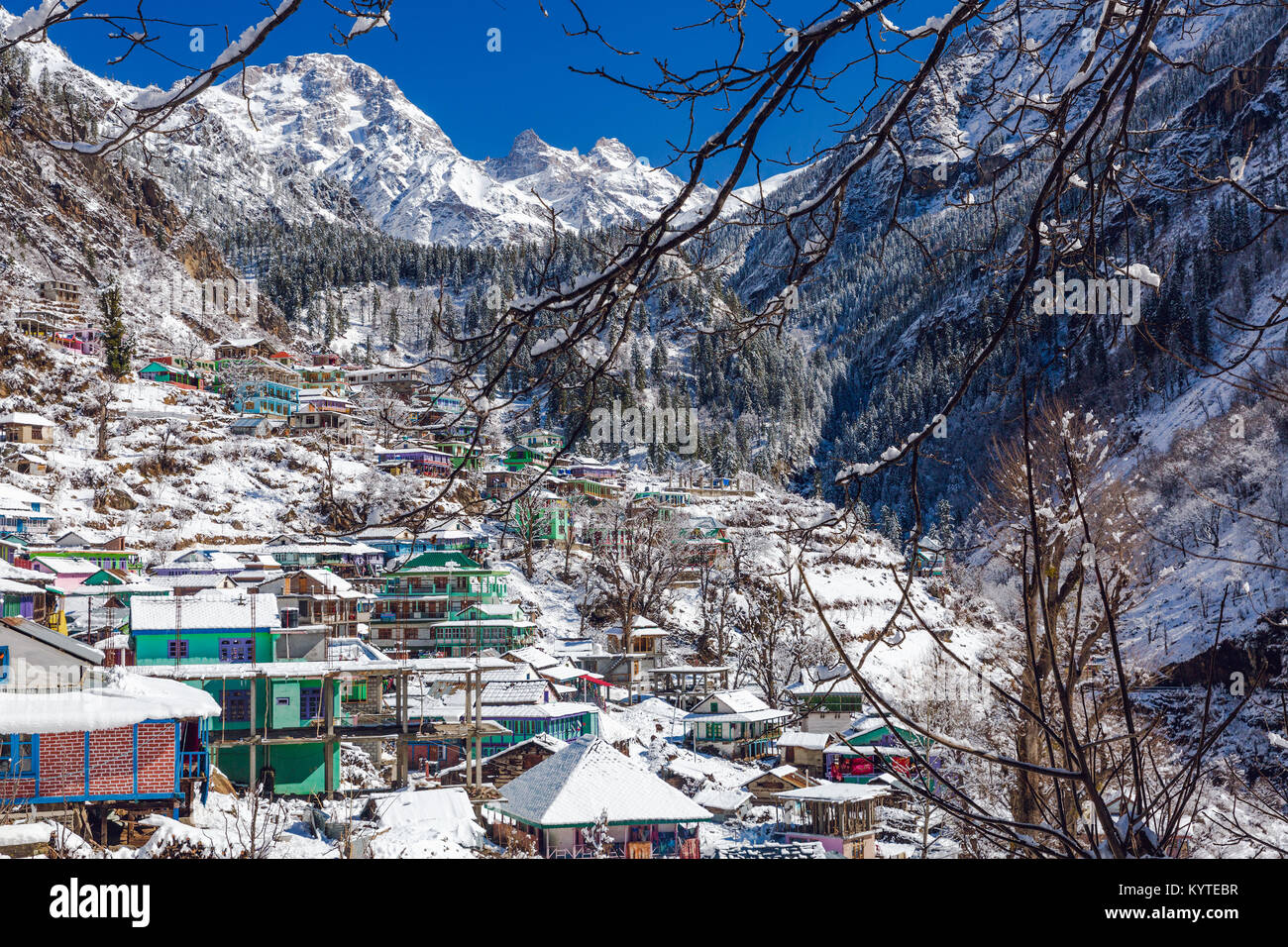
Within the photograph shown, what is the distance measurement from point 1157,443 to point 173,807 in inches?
2054

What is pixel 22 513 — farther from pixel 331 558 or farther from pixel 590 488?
pixel 590 488

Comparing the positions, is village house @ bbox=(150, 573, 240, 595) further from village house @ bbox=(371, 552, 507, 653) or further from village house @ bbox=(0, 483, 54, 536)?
village house @ bbox=(0, 483, 54, 536)

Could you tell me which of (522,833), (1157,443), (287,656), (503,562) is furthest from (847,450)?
(522,833)

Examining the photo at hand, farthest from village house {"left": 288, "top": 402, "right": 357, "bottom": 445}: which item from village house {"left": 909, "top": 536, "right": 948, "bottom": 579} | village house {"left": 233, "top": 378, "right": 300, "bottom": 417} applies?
village house {"left": 909, "top": 536, "right": 948, "bottom": 579}

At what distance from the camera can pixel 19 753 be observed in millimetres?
10695

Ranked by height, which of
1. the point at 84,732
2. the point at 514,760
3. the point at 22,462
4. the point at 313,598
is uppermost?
the point at 22,462

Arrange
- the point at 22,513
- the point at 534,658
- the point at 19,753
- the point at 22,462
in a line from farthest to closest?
1. the point at 22,462
2. the point at 22,513
3. the point at 534,658
4. the point at 19,753

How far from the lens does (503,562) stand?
127ft

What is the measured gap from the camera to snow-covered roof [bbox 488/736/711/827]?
12094mm

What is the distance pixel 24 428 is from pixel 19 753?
3387 cm

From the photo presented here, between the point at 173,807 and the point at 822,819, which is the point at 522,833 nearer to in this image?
the point at 173,807

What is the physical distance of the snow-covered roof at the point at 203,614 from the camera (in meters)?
18.0

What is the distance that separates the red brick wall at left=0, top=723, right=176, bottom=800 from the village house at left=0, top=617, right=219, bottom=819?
0.5 inches

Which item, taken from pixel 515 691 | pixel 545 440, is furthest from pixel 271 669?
pixel 545 440
